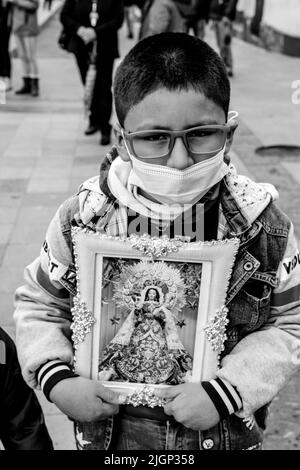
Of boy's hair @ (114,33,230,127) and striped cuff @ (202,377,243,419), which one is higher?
boy's hair @ (114,33,230,127)

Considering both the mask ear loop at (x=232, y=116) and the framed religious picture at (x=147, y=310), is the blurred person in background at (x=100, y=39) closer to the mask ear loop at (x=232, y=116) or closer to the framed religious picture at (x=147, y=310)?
the mask ear loop at (x=232, y=116)

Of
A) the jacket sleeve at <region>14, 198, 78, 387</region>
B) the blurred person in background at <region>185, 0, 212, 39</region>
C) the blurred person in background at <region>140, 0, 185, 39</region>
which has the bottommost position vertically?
the blurred person in background at <region>185, 0, 212, 39</region>

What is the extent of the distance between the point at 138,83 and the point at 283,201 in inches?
152

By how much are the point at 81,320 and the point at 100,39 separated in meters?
5.74

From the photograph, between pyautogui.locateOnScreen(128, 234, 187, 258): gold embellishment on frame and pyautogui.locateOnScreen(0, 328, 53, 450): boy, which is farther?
pyautogui.locateOnScreen(0, 328, 53, 450): boy

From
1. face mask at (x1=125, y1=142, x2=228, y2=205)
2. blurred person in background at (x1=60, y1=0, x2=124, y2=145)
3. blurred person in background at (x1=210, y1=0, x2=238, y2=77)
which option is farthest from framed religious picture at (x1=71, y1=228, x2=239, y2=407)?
blurred person in background at (x1=210, y1=0, x2=238, y2=77)

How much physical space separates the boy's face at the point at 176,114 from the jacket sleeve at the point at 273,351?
33 centimetres

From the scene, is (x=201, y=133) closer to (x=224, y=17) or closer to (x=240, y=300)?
(x=240, y=300)

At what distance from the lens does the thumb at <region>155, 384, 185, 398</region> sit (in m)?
1.43

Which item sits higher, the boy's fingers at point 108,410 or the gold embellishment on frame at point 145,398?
the gold embellishment on frame at point 145,398

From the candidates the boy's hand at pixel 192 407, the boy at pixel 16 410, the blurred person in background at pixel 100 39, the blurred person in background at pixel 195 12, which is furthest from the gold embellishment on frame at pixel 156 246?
the blurred person in background at pixel 195 12

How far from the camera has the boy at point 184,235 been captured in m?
1.38

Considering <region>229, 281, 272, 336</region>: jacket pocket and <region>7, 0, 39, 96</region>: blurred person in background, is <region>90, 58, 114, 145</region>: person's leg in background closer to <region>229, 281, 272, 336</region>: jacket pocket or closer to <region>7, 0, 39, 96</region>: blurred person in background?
<region>7, 0, 39, 96</region>: blurred person in background

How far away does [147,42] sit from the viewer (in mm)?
1476
